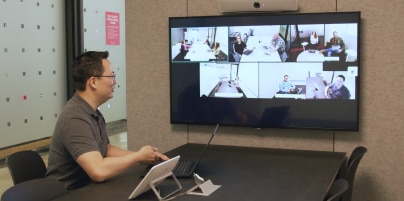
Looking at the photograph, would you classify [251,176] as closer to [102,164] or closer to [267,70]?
[102,164]

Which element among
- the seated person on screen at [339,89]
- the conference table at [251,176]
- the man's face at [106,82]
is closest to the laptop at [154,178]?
the conference table at [251,176]

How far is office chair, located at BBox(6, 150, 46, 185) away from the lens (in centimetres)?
257

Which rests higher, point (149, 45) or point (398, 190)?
point (149, 45)

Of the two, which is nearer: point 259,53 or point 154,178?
point 154,178

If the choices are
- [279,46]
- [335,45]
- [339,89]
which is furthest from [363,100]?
[279,46]

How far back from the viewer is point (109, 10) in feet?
20.0

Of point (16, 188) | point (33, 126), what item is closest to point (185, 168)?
point (16, 188)

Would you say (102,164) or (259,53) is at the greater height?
(259,53)

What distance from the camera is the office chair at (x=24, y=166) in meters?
2.57

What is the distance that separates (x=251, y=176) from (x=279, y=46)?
1108mm

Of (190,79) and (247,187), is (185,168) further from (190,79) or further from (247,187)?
(190,79)

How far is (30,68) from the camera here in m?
5.52

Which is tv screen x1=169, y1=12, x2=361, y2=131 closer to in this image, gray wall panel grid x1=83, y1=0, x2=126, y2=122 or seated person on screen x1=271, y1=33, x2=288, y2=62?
seated person on screen x1=271, y1=33, x2=288, y2=62

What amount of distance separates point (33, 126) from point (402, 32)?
4171 mm
